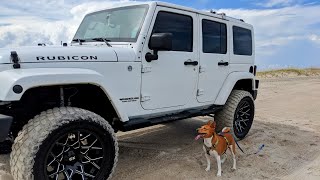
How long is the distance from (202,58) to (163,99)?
3.31ft

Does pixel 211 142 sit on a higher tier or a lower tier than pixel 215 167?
higher

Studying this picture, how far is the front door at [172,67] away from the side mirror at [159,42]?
0.06 m

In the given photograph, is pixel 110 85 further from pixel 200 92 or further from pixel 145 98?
pixel 200 92

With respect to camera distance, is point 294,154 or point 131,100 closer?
point 131,100

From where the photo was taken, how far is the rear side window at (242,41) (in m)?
→ 6.10

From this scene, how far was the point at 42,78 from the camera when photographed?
3188 mm

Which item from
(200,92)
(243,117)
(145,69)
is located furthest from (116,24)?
(243,117)

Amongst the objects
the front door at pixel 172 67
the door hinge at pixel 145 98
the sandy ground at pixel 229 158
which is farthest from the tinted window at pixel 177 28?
the sandy ground at pixel 229 158

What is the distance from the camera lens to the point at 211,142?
437cm

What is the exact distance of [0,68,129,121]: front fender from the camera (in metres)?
3.06

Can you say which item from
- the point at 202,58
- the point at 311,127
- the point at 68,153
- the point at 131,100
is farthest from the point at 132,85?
the point at 311,127

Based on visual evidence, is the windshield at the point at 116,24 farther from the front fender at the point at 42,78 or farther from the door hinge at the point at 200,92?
the door hinge at the point at 200,92

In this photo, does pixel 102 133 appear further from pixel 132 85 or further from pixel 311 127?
pixel 311 127

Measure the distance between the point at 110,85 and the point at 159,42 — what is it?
76 centimetres
